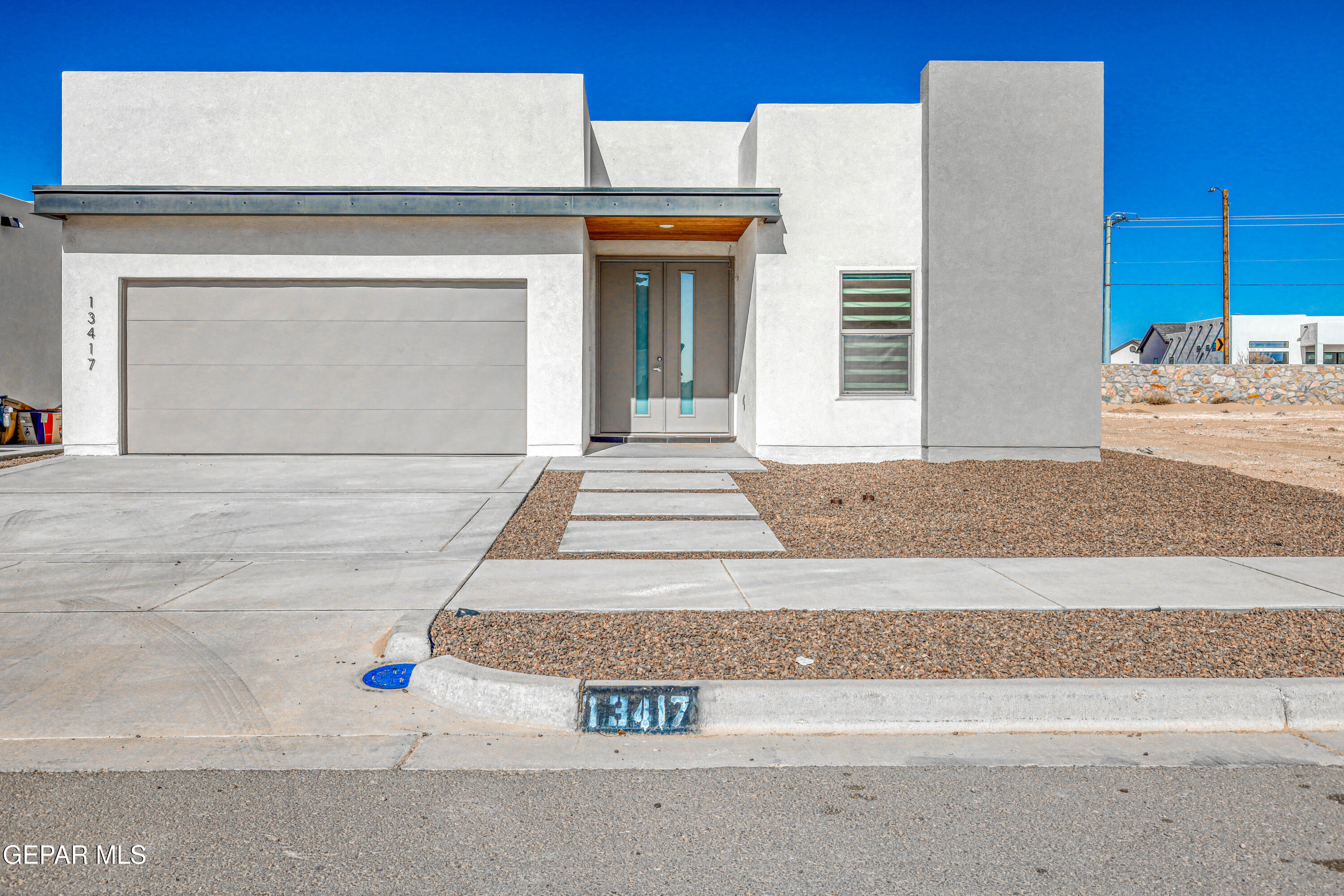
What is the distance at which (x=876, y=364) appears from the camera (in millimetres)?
13531

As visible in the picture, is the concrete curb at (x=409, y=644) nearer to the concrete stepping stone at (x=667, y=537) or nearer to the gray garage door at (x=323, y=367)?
the concrete stepping stone at (x=667, y=537)

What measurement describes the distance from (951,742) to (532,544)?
14.9ft

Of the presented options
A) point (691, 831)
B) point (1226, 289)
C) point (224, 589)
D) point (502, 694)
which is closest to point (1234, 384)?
point (1226, 289)

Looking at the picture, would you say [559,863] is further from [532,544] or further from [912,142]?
[912,142]

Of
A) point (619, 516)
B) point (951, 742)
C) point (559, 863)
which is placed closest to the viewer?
point (559, 863)

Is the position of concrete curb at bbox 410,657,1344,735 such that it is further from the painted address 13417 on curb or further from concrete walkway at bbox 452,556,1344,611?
concrete walkway at bbox 452,556,1344,611

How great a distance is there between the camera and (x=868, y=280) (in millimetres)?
13406

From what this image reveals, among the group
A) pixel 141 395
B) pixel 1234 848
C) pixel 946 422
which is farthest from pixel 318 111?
pixel 1234 848

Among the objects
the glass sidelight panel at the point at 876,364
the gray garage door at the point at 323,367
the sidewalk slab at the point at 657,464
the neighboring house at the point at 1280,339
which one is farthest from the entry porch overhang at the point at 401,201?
the neighboring house at the point at 1280,339

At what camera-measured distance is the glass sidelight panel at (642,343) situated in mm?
16281

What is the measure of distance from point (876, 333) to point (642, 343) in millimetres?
4475

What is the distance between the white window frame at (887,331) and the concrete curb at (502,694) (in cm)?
958

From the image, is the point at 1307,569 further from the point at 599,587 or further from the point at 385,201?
the point at 385,201

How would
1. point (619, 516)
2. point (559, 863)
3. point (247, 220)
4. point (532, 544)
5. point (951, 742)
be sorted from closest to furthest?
1. point (559, 863)
2. point (951, 742)
3. point (532, 544)
4. point (619, 516)
5. point (247, 220)
